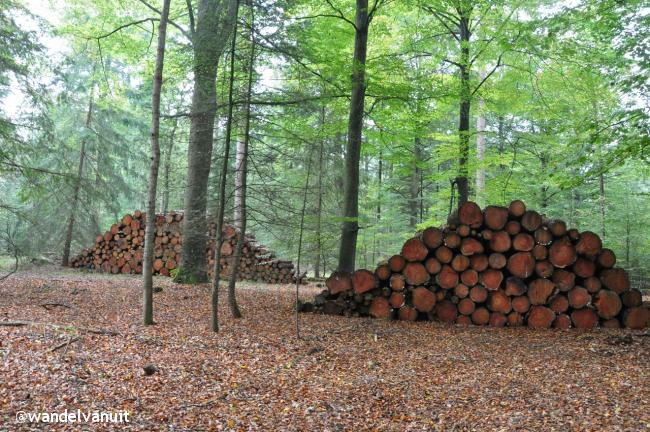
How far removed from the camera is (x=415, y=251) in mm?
8703

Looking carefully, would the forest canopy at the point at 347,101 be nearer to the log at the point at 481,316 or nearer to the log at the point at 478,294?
the log at the point at 478,294

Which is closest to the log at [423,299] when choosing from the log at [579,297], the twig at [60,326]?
the log at [579,297]

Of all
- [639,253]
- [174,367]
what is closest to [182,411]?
[174,367]

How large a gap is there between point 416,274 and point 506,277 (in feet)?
5.34

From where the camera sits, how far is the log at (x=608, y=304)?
815 centimetres

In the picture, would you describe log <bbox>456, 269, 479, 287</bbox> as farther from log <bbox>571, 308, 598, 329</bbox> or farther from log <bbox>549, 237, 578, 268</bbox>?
log <bbox>571, 308, 598, 329</bbox>

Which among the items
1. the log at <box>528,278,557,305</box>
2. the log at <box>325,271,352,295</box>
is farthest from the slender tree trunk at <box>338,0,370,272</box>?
the log at <box>528,278,557,305</box>

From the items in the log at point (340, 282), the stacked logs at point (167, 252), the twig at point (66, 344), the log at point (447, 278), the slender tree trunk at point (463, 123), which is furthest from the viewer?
the stacked logs at point (167, 252)

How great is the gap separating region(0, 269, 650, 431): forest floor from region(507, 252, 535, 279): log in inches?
→ 40.0

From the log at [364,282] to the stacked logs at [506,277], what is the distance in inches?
0.8

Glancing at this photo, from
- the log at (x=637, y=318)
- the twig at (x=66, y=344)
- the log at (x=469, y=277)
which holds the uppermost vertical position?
the log at (x=469, y=277)

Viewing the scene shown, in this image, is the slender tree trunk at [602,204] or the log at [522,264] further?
the slender tree trunk at [602,204]

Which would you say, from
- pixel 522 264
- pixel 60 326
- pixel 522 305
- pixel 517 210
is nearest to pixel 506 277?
pixel 522 264

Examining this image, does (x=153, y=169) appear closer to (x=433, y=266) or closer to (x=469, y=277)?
(x=433, y=266)
